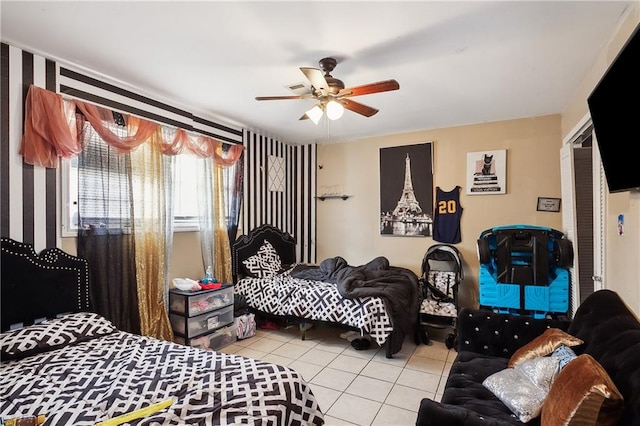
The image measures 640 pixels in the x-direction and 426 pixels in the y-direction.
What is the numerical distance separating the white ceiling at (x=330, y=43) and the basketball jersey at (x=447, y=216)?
1337 mm

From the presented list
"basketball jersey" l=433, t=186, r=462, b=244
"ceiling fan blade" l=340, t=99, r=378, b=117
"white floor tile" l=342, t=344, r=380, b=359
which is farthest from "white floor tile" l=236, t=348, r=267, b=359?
"basketball jersey" l=433, t=186, r=462, b=244

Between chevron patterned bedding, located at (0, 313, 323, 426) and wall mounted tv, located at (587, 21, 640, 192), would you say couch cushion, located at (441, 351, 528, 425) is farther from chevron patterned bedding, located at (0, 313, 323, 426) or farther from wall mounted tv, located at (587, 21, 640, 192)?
wall mounted tv, located at (587, 21, 640, 192)

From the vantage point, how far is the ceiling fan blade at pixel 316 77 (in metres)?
2.20

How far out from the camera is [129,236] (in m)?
3.02

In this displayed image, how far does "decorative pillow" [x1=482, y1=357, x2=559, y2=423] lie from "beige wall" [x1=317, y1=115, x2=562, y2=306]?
2.68 metres

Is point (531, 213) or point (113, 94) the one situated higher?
point (113, 94)

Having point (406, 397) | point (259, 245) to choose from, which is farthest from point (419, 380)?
point (259, 245)

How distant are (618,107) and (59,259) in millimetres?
3771

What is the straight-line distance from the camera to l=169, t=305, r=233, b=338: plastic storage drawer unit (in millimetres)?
3207

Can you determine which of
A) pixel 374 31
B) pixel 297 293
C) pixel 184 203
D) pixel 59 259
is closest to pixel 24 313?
pixel 59 259

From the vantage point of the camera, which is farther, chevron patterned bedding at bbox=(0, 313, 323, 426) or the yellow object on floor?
chevron patterned bedding at bbox=(0, 313, 323, 426)

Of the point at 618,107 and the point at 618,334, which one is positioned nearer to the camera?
the point at 618,334

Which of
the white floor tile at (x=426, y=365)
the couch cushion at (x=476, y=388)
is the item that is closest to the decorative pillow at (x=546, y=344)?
the couch cushion at (x=476, y=388)

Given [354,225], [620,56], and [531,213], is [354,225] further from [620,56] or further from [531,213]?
[620,56]
